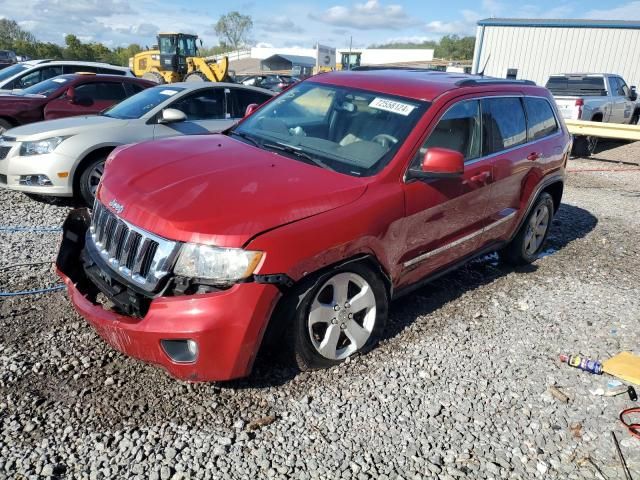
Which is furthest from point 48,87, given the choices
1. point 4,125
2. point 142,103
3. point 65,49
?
point 65,49

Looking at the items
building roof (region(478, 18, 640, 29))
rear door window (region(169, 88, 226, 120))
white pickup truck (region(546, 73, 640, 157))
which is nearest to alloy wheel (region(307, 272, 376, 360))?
rear door window (region(169, 88, 226, 120))

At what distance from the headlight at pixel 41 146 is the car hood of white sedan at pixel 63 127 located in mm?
47

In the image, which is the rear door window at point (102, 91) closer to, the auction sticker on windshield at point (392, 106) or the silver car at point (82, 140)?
the silver car at point (82, 140)

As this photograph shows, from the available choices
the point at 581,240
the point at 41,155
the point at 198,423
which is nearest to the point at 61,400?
the point at 198,423

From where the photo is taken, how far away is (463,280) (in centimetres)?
492

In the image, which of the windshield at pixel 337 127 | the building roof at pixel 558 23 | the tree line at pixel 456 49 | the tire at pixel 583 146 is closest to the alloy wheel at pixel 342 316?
the windshield at pixel 337 127

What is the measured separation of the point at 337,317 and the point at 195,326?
968mm

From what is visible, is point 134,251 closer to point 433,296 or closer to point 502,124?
point 433,296

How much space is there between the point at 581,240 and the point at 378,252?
4.27 m

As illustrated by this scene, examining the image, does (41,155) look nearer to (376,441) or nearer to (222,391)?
(222,391)

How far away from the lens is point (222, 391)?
3.01 m

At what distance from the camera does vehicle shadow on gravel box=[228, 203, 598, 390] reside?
3143 mm

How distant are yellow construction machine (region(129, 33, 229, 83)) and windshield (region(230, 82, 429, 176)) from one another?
1910 centimetres

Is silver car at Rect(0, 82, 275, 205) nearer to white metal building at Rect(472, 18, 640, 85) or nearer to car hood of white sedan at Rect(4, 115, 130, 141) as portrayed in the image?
car hood of white sedan at Rect(4, 115, 130, 141)
